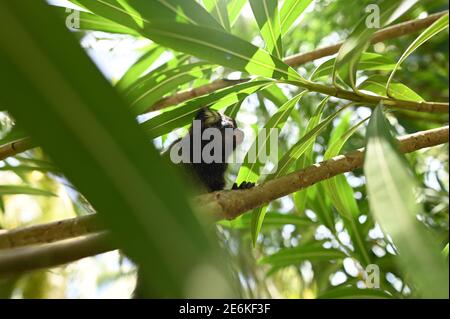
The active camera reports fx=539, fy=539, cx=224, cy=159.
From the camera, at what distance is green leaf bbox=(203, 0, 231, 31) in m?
1.59

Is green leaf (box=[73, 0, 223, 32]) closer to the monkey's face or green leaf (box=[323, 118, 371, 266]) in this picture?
green leaf (box=[323, 118, 371, 266])

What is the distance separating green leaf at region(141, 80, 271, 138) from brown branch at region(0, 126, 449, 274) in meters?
0.37

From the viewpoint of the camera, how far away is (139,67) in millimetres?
2070

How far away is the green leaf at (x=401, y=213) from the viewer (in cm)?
69

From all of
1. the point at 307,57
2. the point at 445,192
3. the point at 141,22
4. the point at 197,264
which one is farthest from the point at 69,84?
the point at 445,192

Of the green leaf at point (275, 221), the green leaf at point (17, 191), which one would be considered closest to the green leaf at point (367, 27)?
the green leaf at point (275, 221)

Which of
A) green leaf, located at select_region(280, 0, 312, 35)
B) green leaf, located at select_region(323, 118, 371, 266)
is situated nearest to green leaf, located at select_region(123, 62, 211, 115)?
green leaf, located at select_region(280, 0, 312, 35)

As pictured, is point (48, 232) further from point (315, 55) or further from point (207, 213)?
point (315, 55)

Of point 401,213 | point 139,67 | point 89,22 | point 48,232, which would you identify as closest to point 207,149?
point 139,67

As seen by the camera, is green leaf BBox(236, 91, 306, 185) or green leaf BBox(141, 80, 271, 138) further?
green leaf BBox(236, 91, 306, 185)

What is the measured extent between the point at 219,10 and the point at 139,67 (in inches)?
22.8

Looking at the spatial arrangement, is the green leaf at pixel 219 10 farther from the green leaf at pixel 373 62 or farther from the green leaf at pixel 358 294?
the green leaf at pixel 358 294
